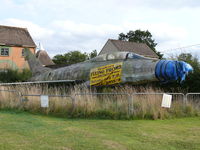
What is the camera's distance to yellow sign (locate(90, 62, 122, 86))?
994cm

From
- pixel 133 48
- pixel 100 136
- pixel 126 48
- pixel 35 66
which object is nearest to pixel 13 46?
pixel 35 66

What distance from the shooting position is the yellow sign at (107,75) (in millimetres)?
9935

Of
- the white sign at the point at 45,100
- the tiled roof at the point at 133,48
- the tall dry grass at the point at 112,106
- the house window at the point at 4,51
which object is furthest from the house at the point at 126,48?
the white sign at the point at 45,100

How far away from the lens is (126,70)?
31.7ft

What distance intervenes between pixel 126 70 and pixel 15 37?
2767 centimetres

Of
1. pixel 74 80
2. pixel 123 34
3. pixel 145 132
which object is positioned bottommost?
pixel 145 132

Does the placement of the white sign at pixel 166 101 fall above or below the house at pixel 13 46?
below

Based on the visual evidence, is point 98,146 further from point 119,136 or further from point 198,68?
point 198,68

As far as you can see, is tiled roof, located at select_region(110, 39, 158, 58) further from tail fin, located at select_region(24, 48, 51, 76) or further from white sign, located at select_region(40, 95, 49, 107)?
white sign, located at select_region(40, 95, 49, 107)

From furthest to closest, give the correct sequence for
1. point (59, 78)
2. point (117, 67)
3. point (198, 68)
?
point (59, 78)
point (198, 68)
point (117, 67)

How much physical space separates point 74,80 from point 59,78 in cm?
175

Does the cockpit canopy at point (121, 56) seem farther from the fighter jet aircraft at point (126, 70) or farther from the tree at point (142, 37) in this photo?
the tree at point (142, 37)

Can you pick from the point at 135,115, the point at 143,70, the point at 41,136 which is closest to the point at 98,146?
the point at 41,136

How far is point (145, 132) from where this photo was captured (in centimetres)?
580
